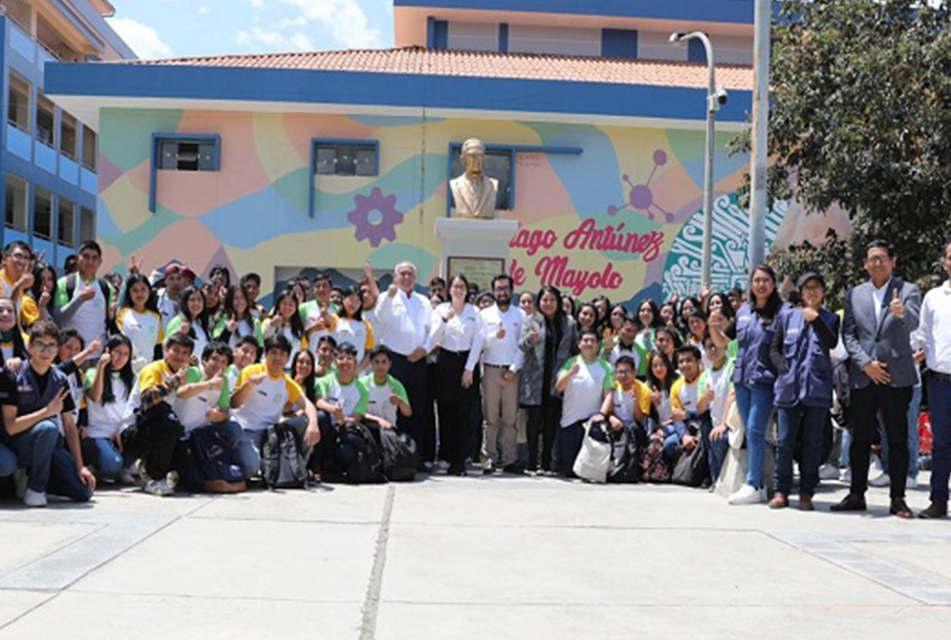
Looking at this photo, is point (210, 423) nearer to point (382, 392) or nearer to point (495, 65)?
point (382, 392)

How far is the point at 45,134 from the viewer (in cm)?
3825

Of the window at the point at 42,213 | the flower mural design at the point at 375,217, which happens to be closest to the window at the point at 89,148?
the window at the point at 42,213

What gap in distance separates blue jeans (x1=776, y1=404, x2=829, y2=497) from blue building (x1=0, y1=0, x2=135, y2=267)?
28147 millimetres

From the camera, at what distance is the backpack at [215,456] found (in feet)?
27.2

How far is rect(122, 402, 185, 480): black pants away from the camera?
8195 mm

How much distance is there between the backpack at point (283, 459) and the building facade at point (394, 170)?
1333 cm

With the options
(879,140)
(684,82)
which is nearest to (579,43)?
(684,82)

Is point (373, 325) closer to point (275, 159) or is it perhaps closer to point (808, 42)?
point (808, 42)

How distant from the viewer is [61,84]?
2131 cm

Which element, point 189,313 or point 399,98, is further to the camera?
point 399,98

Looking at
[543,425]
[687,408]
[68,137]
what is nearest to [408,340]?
[543,425]

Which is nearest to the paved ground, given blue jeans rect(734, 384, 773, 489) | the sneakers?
the sneakers

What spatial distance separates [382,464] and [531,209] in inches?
A: 532

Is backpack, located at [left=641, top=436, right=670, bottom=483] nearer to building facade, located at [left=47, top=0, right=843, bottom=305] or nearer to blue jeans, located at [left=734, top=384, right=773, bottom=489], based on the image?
blue jeans, located at [left=734, top=384, right=773, bottom=489]
